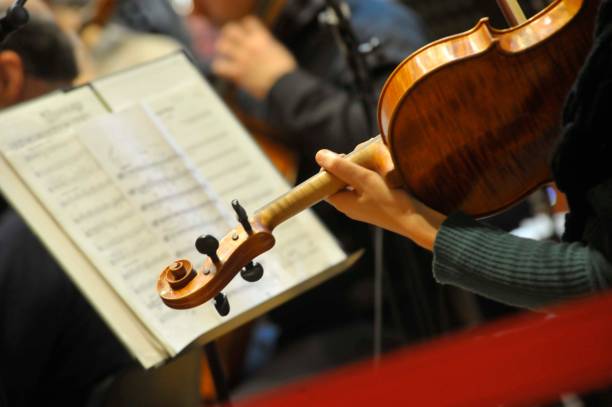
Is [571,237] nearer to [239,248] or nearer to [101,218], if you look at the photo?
[239,248]

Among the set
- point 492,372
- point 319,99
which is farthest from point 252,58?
point 492,372

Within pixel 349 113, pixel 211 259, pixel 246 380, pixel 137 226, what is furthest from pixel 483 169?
pixel 246 380

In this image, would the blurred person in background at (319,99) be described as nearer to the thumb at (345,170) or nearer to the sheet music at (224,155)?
the sheet music at (224,155)

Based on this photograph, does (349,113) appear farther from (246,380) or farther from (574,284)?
(574,284)

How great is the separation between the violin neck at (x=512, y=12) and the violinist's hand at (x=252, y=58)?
1045 mm

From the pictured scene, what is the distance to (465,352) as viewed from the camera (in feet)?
1.89

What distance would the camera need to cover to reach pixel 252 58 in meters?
2.15

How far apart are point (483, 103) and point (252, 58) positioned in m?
1.26

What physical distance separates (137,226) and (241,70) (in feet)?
3.09

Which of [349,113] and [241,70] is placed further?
[241,70]

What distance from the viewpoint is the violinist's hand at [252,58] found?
212 cm

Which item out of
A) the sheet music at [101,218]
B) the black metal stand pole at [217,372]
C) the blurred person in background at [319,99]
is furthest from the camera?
the blurred person in background at [319,99]

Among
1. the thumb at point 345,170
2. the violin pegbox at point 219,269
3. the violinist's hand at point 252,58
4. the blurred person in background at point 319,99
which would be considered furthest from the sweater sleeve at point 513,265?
the violinist's hand at point 252,58

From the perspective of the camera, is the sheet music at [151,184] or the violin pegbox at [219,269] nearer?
the violin pegbox at [219,269]
